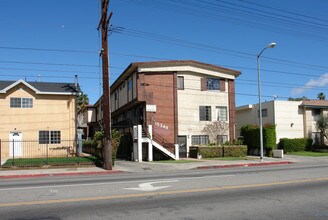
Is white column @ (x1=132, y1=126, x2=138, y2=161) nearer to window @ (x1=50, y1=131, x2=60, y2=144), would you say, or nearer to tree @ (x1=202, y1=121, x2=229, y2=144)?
window @ (x1=50, y1=131, x2=60, y2=144)

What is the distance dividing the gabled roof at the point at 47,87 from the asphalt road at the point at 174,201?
21.1 meters

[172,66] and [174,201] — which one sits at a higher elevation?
[172,66]

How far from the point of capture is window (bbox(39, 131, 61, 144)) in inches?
1271

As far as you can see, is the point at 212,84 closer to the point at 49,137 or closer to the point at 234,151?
the point at 234,151

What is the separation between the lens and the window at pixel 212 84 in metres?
36.9

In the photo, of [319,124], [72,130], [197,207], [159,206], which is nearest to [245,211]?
[197,207]

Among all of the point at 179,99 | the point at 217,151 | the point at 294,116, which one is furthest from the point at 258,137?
the point at 179,99

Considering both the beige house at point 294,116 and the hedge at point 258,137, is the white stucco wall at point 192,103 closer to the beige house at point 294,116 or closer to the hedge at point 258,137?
the hedge at point 258,137

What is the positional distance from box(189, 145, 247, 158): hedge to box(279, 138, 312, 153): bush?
7872 mm

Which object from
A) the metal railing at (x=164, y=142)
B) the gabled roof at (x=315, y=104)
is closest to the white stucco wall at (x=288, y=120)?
the gabled roof at (x=315, y=104)

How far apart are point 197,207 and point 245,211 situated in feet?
3.68

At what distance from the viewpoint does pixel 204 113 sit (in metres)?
36.3

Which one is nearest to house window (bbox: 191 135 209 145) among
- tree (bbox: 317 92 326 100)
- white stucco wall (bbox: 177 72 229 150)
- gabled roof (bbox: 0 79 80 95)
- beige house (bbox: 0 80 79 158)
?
A: white stucco wall (bbox: 177 72 229 150)

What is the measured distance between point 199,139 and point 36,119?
1468cm
